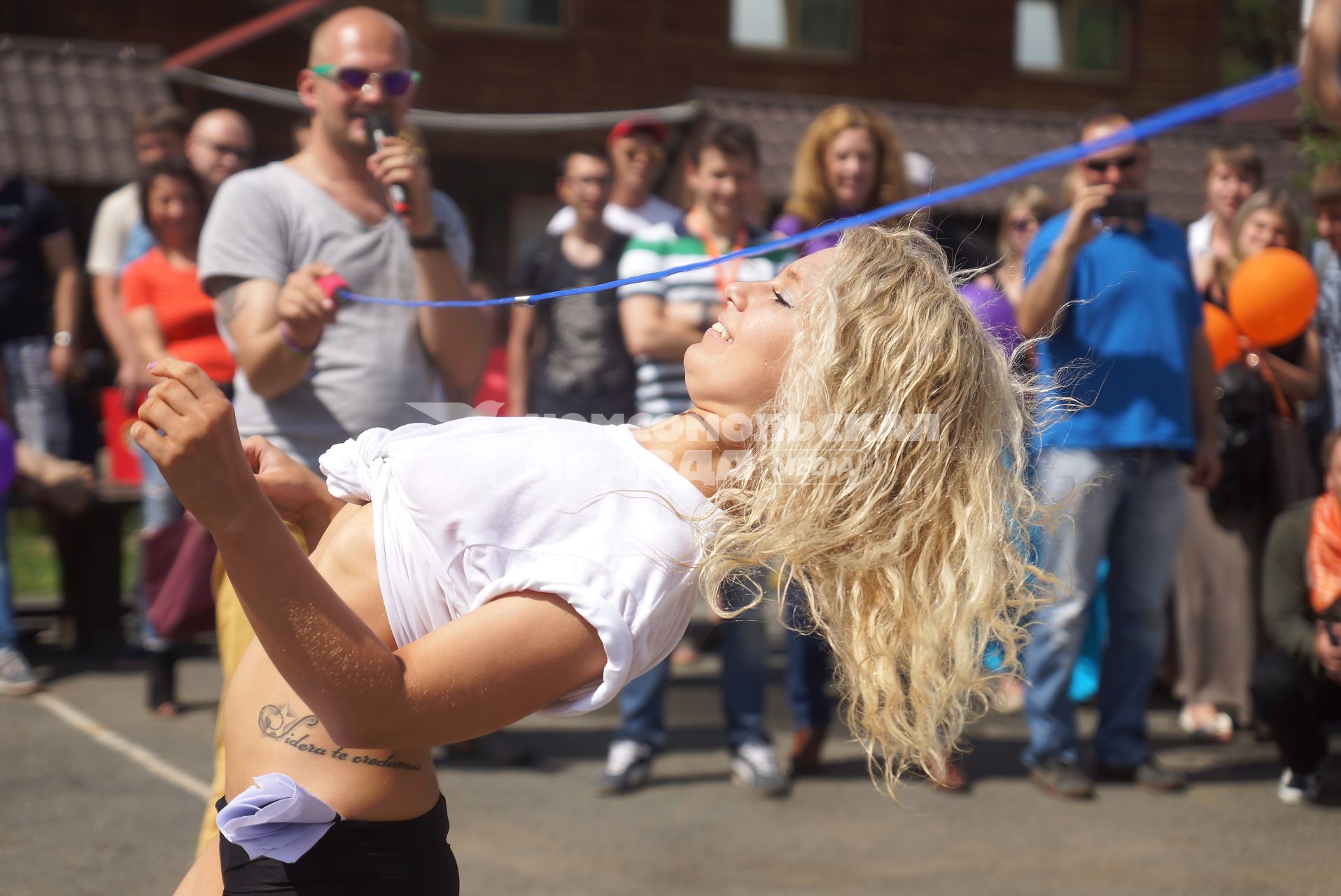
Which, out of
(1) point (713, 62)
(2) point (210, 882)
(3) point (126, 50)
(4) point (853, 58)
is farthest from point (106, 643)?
(4) point (853, 58)

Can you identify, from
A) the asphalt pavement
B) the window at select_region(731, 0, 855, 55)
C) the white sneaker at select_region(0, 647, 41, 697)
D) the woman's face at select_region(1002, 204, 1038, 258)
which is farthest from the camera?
the window at select_region(731, 0, 855, 55)

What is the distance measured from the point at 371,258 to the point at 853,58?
45.4 ft

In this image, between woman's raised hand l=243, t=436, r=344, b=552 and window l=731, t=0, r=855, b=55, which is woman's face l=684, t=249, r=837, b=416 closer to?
woman's raised hand l=243, t=436, r=344, b=552

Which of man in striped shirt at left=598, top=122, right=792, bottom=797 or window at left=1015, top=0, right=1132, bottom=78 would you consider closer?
man in striped shirt at left=598, top=122, right=792, bottom=797

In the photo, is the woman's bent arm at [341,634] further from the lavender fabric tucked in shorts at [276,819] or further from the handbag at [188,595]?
the handbag at [188,595]

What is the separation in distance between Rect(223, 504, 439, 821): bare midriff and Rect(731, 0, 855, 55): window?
14.5 m

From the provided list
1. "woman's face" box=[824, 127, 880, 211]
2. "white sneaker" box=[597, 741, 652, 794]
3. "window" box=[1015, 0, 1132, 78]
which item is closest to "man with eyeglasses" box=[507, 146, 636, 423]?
"woman's face" box=[824, 127, 880, 211]

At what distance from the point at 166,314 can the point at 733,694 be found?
278 cm

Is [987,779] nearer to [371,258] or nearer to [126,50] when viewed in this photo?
[371,258]

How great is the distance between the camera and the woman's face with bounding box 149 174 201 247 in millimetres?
5648

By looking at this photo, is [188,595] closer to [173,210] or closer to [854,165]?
[173,210]

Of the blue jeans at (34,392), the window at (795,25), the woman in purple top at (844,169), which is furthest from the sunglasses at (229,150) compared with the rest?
the window at (795,25)

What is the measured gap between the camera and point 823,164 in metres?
4.94

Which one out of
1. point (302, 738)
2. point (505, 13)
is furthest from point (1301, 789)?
point (505, 13)
